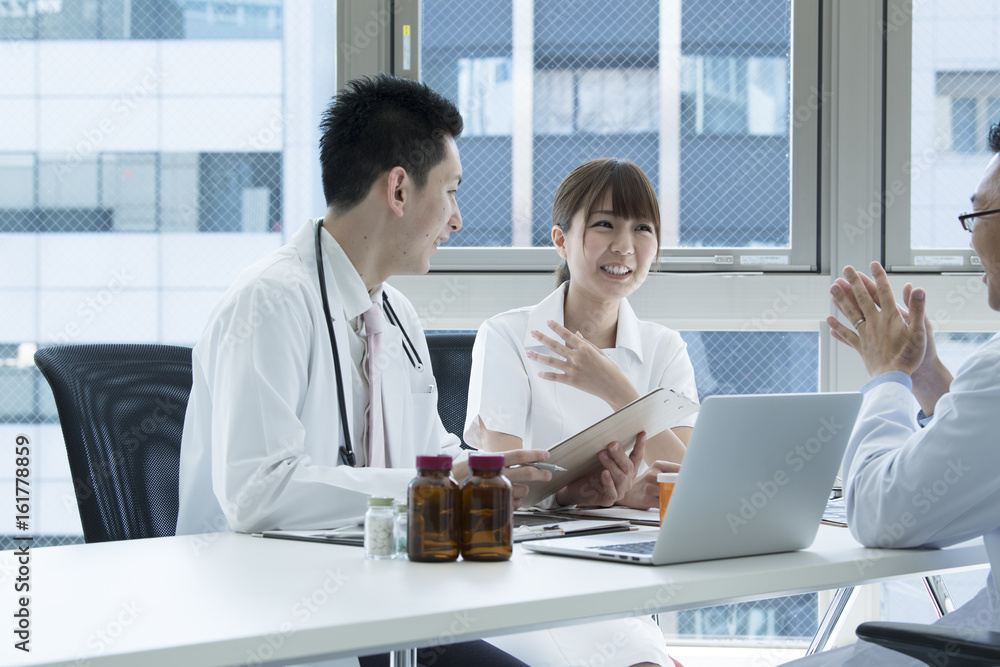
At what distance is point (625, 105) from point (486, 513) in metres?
2.00

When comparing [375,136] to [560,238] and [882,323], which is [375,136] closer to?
[560,238]

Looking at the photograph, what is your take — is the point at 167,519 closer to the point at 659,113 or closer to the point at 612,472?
the point at 612,472

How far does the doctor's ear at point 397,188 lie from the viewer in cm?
167

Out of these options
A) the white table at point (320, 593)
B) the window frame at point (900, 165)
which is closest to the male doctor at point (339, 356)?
the white table at point (320, 593)

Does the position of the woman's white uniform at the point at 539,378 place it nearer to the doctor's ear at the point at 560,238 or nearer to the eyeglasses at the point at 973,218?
the doctor's ear at the point at 560,238

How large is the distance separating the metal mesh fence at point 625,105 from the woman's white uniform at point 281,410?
121cm

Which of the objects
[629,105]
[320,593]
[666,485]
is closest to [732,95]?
[629,105]

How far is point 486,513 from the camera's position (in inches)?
41.0

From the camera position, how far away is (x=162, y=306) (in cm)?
269

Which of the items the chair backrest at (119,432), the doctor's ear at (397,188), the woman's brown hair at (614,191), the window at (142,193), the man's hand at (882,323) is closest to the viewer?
the man's hand at (882,323)

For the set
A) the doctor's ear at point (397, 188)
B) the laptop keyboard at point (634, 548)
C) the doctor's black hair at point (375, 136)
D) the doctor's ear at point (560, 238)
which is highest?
the doctor's black hair at point (375, 136)

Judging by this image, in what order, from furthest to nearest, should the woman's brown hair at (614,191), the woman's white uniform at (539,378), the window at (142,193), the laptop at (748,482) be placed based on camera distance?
the window at (142,193) → the woman's brown hair at (614,191) → the woman's white uniform at (539,378) → the laptop at (748,482)

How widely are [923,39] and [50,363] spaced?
2.63 m

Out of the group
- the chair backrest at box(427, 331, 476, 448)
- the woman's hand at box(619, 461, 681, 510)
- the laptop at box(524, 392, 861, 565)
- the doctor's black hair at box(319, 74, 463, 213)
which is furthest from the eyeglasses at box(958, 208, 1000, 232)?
→ the chair backrest at box(427, 331, 476, 448)
